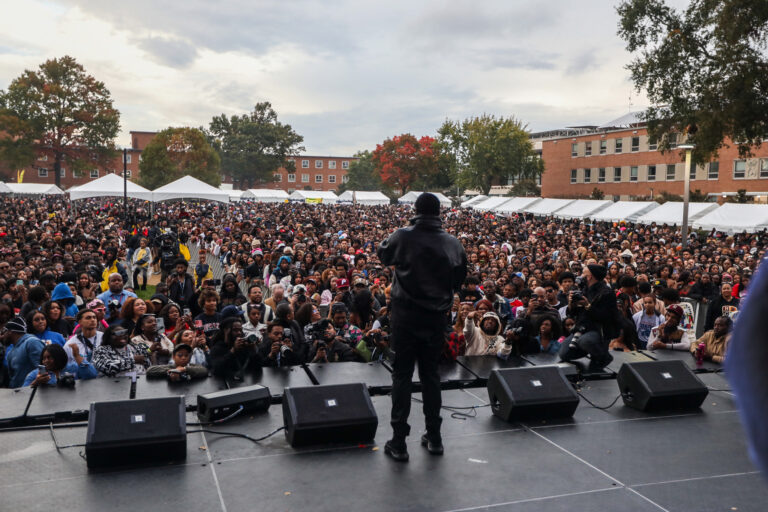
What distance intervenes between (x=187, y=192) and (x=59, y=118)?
53.0 m

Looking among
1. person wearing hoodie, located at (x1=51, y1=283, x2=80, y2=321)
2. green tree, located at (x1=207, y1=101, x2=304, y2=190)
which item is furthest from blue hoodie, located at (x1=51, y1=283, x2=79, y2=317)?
green tree, located at (x1=207, y1=101, x2=304, y2=190)

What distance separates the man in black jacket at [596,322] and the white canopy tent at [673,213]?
70.9ft

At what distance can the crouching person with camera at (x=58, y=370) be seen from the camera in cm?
509

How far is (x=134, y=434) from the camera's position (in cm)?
387

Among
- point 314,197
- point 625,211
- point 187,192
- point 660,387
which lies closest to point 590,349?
point 660,387

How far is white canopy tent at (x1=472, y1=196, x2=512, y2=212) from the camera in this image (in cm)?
4434

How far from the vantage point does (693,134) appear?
25.0m

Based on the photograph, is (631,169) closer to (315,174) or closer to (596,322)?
(596,322)

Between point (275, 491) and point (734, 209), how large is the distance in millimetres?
25011

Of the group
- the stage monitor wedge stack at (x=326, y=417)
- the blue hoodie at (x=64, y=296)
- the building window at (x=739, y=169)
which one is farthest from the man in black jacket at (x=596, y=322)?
the building window at (x=739, y=169)

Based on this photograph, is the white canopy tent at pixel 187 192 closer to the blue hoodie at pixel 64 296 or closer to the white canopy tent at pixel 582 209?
the white canopy tent at pixel 582 209

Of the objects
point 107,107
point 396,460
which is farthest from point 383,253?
point 107,107

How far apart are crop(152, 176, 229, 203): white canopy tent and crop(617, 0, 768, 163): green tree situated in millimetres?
20200

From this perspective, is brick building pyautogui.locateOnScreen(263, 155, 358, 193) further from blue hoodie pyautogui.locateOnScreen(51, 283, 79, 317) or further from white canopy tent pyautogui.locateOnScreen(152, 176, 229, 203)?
blue hoodie pyautogui.locateOnScreen(51, 283, 79, 317)
